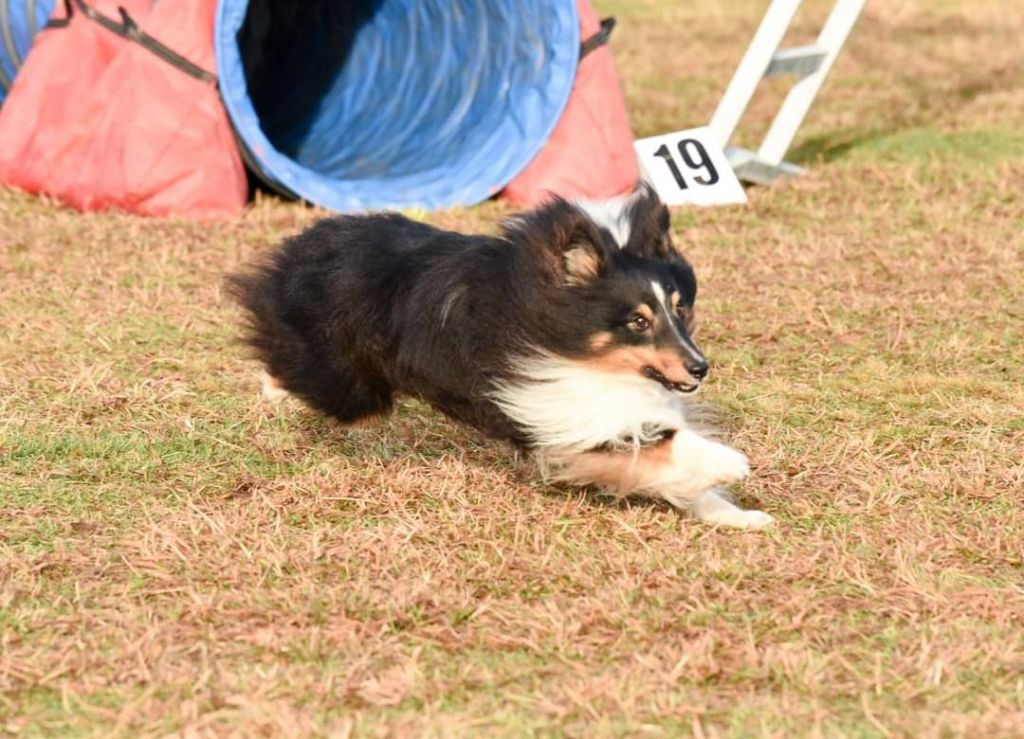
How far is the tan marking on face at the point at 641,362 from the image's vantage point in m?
A: 4.45

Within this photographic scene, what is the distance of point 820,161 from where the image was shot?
1077 centimetres

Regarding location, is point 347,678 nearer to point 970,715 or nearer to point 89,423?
point 970,715

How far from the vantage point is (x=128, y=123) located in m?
8.91

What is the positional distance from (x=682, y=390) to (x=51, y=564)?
A: 1783 mm

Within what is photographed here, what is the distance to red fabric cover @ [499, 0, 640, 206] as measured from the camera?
30.8 ft

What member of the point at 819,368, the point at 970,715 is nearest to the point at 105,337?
the point at 819,368

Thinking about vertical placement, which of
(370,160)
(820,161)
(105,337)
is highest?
(105,337)

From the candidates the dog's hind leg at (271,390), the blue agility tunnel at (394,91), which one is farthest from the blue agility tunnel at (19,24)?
the dog's hind leg at (271,390)

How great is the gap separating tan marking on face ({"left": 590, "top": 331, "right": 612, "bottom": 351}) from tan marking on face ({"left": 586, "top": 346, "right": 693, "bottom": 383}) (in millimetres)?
24

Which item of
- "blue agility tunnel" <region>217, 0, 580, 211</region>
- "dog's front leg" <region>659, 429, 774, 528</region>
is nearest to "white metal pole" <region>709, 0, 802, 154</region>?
"blue agility tunnel" <region>217, 0, 580, 211</region>

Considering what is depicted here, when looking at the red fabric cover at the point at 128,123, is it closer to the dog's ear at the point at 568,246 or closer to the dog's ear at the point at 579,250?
the dog's ear at the point at 568,246

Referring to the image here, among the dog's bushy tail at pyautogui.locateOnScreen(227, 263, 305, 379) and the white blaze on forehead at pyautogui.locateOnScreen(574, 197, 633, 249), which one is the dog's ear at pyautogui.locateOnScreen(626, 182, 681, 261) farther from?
the dog's bushy tail at pyautogui.locateOnScreen(227, 263, 305, 379)

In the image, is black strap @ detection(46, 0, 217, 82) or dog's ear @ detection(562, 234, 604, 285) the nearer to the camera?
dog's ear @ detection(562, 234, 604, 285)

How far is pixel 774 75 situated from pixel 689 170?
37.7 inches
